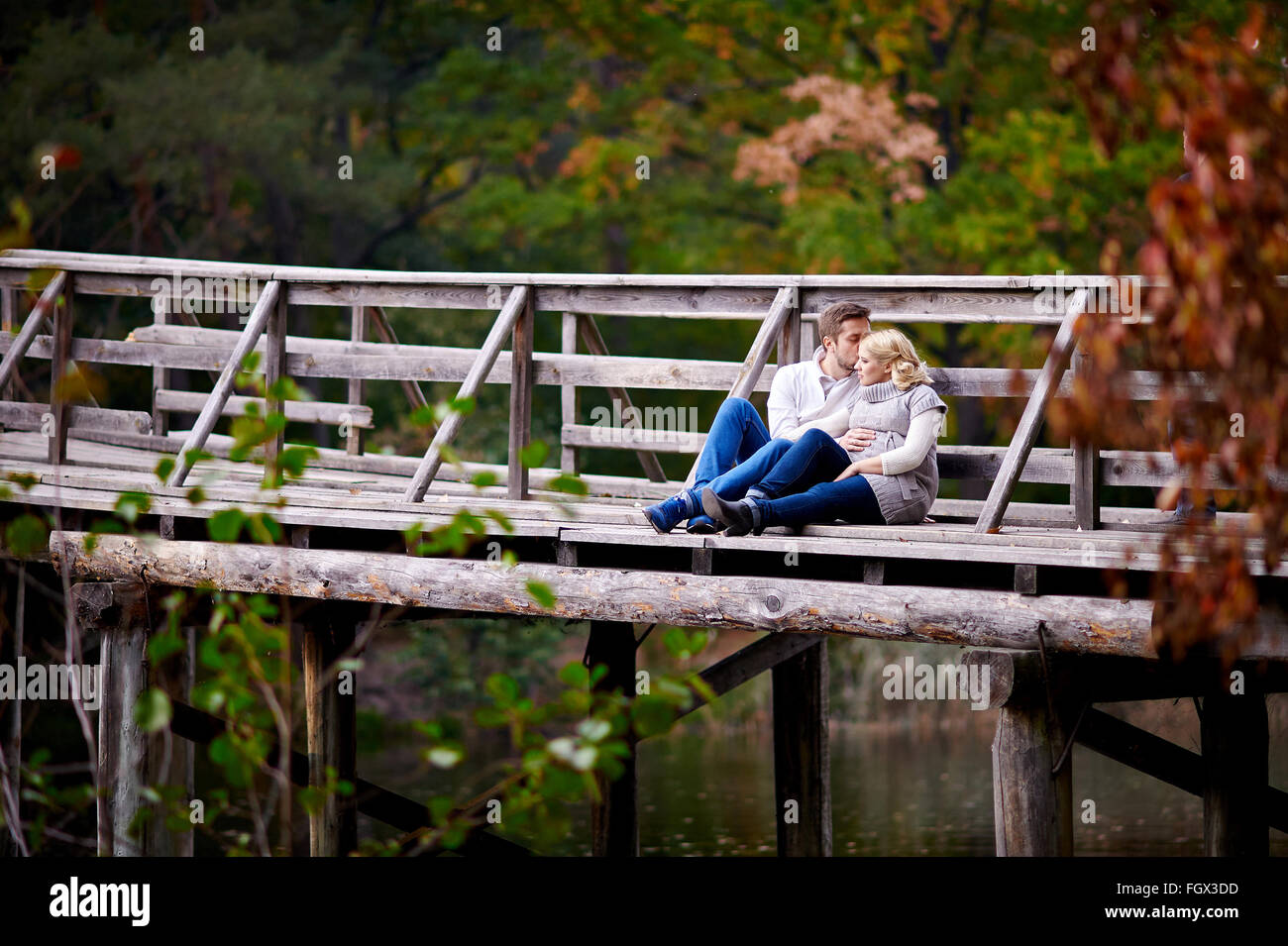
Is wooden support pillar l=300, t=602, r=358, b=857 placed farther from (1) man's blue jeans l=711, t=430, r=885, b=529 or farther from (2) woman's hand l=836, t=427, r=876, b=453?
(2) woman's hand l=836, t=427, r=876, b=453

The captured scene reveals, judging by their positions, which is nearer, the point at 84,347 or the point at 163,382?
the point at 84,347

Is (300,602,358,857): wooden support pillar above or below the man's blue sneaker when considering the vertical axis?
below

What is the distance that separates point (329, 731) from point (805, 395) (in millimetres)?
2976

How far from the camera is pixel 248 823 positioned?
1445cm

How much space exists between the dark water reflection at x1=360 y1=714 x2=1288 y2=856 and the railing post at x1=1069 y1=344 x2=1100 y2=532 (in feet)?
21.7

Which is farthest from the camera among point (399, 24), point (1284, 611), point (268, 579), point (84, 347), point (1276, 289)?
point (399, 24)

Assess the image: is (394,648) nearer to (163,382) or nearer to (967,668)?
(163,382)


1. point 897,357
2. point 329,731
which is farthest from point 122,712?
point 897,357

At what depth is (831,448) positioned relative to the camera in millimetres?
6074

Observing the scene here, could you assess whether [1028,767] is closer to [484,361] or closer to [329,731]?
[484,361]

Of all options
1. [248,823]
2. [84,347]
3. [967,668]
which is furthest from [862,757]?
[967,668]

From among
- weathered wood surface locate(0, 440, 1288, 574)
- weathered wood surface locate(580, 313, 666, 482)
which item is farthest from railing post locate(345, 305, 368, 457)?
weathered wood surface locate(580, 313, 666, 482)

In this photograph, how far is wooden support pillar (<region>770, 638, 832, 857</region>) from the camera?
8219 millimetres
